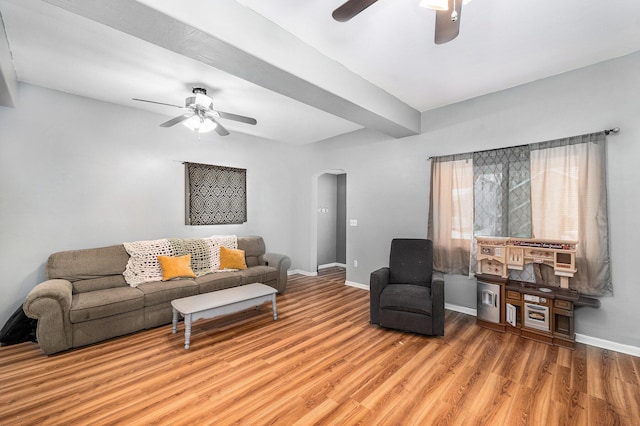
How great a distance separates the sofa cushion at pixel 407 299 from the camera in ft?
9.82

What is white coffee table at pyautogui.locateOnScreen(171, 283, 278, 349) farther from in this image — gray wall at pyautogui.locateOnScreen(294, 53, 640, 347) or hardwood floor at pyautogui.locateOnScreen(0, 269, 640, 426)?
gray wall at pyautogui.locateOnScreen(294, 53, 640, 347)

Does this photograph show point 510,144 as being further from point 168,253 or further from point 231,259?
point 168,253

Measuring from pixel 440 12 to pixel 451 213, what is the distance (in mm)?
2713

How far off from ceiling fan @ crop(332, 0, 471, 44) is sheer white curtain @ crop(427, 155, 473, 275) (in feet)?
7.54

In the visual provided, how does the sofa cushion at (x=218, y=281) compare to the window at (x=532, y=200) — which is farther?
the sofa cushion at (x=218, y=281)

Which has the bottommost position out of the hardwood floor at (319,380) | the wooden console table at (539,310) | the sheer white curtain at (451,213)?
the hardwood floor at (319,380)

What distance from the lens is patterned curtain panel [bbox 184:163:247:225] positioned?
445 cm

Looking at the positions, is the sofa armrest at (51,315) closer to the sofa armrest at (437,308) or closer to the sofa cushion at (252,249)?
the sofa cushion at (252,249)

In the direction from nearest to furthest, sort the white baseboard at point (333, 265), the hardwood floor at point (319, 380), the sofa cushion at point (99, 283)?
the hardwood floor at point (319, 380) < the sofa cushion at point (99, 283) < the white baseboard at point (333, 265)

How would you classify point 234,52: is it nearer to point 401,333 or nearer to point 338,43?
point 338,43

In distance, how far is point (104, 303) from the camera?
288cm

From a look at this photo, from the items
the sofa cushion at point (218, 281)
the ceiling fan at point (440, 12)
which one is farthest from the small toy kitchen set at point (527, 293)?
the sofa cushion at point (218, 281)

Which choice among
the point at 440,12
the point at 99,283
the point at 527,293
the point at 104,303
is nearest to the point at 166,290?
the point at 104,303

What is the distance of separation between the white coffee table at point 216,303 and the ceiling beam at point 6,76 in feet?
8.56
